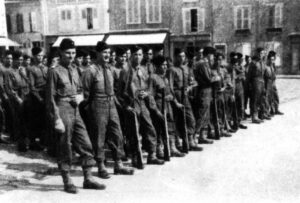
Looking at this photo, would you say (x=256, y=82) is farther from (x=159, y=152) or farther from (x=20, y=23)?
(x=20, y=23)

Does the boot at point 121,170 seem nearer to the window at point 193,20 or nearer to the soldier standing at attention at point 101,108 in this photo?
the soldier standing at attention at point 101,108

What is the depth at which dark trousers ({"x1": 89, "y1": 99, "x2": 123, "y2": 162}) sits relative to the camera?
251 inches

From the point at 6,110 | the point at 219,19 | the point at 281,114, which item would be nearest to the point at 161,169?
the point at 6,110

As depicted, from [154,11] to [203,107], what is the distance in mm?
24705

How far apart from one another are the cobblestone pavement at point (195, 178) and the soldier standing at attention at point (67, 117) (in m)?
0.30

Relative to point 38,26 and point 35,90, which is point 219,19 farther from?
point 35,90

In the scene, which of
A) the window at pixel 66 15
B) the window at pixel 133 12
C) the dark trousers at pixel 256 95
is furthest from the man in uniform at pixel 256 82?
the window at pixel 66 15

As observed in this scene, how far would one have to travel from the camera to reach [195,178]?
6.24 meters

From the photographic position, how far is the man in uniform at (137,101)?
276 inches

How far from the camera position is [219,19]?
32.3 m

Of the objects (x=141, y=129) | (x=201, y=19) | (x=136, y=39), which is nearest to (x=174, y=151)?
(x=141, y=129)

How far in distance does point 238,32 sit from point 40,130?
26.0 metres

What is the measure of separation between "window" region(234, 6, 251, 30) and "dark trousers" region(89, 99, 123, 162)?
2744 centimetres

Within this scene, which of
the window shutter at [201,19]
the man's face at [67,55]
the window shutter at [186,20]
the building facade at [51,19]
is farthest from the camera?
the building facade at [51,19]
